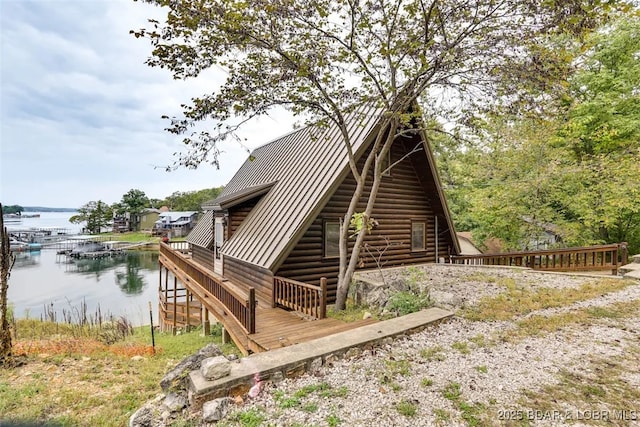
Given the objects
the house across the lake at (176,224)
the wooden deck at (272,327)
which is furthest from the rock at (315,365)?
the house across the lake at (176,224)

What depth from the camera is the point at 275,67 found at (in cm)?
577

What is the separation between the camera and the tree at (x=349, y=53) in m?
5.01

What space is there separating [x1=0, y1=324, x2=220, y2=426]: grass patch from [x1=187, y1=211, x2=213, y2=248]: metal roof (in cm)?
593

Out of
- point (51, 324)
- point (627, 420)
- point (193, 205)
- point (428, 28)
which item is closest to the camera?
point (627, 420)

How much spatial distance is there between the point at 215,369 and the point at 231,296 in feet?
10.9

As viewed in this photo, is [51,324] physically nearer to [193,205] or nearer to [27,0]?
[27,0]

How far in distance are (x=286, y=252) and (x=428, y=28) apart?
17.8 feet

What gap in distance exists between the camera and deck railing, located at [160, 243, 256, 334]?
528 cm

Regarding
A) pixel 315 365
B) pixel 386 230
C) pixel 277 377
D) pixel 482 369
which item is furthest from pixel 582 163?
pixel 277 377

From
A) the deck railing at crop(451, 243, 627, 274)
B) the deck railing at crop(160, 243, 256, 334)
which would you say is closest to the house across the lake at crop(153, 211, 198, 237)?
the deck railing at crop(160, 243, 256, 334)

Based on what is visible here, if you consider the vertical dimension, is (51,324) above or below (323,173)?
below

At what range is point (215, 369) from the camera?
10.1 ft

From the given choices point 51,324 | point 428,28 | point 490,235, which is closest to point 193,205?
point 51,324

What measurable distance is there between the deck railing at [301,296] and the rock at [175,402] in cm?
318
